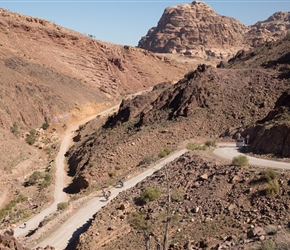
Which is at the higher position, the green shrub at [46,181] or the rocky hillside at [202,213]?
the rocky hillside at [202,213]

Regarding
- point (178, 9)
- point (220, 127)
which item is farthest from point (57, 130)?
point (178, 9)

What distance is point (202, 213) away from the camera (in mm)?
17688

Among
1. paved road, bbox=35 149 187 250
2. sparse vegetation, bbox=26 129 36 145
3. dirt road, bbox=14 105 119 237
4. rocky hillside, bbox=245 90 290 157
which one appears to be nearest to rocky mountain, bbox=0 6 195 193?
sparse vegetation, bbox=26 129 36 145

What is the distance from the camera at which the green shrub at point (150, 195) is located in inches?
814

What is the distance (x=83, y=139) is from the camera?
45938mm

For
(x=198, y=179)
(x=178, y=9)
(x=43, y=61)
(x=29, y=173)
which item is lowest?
(x=29, y=173)

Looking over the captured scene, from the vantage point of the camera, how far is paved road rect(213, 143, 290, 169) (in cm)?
2059

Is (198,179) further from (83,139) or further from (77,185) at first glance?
(83,139)

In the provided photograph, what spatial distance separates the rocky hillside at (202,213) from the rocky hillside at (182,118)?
8.74m

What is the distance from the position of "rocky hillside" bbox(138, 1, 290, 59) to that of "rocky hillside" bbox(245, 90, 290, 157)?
8963 cm

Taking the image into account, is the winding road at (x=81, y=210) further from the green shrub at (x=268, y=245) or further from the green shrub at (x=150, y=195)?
the green shrub at (x=268, y=245)

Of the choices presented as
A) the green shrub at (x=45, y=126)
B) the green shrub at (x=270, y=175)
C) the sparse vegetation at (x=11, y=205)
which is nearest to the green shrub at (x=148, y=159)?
the sparse vegetation at (x=11, y=205)

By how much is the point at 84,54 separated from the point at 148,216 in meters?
61.0

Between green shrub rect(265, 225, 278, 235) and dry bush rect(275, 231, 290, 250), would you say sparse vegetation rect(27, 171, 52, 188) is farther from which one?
dry bush rect(275, 231, 290, 250)
